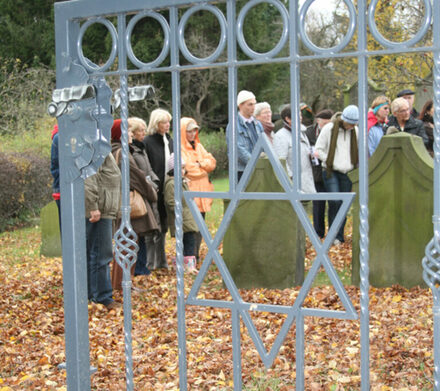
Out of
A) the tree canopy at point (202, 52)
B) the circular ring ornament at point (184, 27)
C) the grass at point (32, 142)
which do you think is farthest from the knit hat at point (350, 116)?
the tree canopy at point (202, 52)

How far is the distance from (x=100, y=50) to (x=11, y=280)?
17902 mm

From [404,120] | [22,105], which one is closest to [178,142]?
[404,120]

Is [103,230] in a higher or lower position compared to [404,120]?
lower

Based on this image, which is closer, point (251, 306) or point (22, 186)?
point (251, 306)

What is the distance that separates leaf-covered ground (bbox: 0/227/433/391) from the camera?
11.7 feet

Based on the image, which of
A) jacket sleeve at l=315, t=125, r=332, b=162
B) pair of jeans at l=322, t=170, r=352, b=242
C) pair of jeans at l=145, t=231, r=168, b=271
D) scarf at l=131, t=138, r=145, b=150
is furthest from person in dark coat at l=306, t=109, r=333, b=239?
scarf at l=131, t=138, r=145, b=150

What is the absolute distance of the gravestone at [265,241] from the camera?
18.7 feet

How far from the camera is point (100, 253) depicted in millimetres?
5562

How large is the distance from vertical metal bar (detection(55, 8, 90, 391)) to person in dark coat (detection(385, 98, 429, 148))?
5.20 metres

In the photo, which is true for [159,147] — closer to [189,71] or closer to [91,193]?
[91,193]

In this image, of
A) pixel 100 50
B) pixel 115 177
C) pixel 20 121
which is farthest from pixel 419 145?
pixel 100 50

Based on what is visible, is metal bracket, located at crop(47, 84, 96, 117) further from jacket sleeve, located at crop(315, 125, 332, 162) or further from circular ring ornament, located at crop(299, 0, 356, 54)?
jacket sleeve, located at crop(315, 125, 332, 162)

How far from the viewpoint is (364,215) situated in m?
2.31

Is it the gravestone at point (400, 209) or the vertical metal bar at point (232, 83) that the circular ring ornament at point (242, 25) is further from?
the gravestone at point (400, 209)
